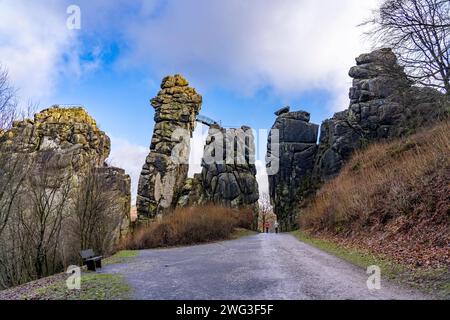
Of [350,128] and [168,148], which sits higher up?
[168,148]

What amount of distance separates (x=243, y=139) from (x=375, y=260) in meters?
36.7

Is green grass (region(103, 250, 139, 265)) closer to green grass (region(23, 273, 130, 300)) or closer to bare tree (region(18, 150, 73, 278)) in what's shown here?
bare tree (region(18, 150, 73, 278))

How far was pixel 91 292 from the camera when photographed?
6.34 meters

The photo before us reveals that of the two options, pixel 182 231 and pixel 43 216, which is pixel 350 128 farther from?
pixel 43 216

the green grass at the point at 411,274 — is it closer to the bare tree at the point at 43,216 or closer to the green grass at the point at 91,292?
the green grass at the point at 91,292

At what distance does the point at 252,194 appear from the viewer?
39750 millimetres

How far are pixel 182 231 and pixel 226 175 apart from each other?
64.2 feet

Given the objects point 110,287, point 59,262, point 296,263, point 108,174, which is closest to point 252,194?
point 108,174

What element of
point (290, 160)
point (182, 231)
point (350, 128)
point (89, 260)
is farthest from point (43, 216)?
point (290, 160)

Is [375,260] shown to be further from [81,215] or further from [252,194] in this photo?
[252,194]

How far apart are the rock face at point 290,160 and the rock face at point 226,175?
325 cm

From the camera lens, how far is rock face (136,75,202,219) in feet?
134

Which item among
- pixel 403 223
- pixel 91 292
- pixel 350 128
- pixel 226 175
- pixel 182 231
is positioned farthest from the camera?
pixel 226 175

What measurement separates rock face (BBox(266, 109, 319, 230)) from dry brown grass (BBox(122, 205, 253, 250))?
14991 mm
